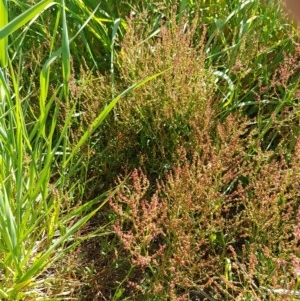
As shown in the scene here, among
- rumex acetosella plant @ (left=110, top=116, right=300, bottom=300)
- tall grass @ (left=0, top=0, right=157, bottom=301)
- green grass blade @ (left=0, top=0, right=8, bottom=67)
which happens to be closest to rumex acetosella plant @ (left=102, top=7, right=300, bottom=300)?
rumex acetosella plant @ (left=110, top=116, right=300, bottom=300)

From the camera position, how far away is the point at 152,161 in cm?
219

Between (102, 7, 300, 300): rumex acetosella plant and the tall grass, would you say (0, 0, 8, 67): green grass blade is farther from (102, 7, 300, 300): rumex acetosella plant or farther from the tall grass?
(102, 7, 300, 300): rumex acetosella plant

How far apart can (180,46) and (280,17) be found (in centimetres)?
59

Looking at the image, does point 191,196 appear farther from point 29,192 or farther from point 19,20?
point 19,20

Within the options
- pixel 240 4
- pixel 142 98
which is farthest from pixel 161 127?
pixel 240 4

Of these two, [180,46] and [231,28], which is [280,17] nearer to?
[231,28]

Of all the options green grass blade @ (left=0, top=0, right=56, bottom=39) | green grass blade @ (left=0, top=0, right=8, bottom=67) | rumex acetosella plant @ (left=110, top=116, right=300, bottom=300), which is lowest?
rumex acetosella plant @ (left=110, top=116, right=300, bottom=300)

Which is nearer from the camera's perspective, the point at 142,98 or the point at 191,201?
the point at 191,201

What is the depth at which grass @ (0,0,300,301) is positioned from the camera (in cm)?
→ 176

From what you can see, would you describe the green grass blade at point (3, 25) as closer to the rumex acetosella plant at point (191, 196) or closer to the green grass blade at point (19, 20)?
the green grass blade at point (19, 20)

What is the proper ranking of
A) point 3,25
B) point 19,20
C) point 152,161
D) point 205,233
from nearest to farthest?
point 19,20
point 3,25
point 205,233
point 152,161

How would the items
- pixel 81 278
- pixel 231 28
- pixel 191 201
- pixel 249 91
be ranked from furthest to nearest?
1. pixel 231 28
2. pixel 249 91
3. pixel 81 278
4. pixel 191 201

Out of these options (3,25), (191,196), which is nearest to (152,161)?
(191,196)

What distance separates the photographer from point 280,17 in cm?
247
